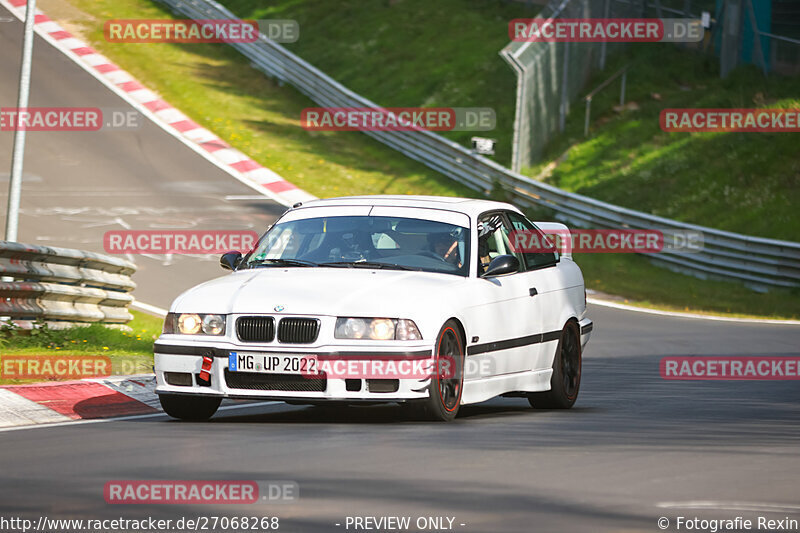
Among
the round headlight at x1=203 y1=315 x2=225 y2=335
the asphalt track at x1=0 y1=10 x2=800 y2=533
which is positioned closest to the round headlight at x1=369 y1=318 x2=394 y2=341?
the asphalt track at x1=0 y1=10 x2=800 y2=533

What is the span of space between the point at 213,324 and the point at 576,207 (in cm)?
1926

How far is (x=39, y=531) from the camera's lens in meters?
5.81

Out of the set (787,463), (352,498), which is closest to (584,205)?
(787,463)

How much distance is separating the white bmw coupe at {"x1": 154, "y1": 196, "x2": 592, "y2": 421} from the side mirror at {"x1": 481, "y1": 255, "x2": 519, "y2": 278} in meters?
0.01

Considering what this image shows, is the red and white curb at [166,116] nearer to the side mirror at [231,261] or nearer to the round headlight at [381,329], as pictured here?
the side mirror at [231,261]

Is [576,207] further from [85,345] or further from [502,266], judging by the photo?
[502,266]

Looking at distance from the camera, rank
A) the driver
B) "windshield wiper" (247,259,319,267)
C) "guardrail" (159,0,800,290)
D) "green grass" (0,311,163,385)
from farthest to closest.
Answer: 1. "guardrail" (159,0,800,290)
2. "green grass" (0,311,163,385)
3. the driver
4. "windshield wiper" (247,259,319,267)

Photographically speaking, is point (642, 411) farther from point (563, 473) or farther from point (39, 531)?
point (39, 531)

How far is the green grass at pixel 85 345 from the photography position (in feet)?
41.6

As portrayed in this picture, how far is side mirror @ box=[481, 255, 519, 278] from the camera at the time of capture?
10.3 meters

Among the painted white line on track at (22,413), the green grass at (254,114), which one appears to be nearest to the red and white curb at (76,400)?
the painted white line on track at (22,413)

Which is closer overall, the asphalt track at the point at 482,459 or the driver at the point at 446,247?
the asphalt track at the point at 482,459

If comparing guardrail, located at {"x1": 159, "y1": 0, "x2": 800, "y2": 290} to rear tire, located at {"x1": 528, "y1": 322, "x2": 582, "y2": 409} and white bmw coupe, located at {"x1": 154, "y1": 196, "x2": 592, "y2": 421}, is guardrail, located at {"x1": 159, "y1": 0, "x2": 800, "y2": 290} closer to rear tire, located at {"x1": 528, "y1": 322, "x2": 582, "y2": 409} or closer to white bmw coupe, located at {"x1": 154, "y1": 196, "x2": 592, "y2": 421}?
rear tire, located at {"x1": 528, "y1": 322, "x2": 582, "y2": 409}

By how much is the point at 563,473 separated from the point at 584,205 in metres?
20.9
